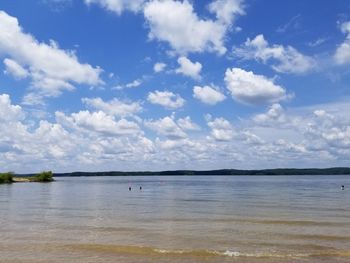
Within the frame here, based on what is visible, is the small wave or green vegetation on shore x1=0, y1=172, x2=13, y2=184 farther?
green vegetation on shore x1=0, y1=172, x2=13, y2=184

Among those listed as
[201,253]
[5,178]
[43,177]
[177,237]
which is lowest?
[201,253]

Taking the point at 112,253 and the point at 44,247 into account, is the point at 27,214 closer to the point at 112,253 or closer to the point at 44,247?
the point at 44,247

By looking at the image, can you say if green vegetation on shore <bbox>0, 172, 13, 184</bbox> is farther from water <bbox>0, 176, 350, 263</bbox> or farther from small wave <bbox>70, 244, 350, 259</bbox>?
small wave <bbox>70, 244, 350, 259</bbox>

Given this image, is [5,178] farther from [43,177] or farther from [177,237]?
[177,237]

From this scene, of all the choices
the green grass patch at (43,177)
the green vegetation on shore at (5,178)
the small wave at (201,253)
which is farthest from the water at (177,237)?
the green grass patch at (43,177)

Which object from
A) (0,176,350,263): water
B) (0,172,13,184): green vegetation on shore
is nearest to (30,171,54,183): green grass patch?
(0,172,13,184): green vegetation on shore

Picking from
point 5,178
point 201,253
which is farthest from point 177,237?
point 5,178

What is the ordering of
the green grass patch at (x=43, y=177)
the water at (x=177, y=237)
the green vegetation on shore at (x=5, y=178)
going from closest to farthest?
the water at (x=177, y=237), the green vegetation on shore at (x=5, y=178), the green grass patch at (x=43, y=177)

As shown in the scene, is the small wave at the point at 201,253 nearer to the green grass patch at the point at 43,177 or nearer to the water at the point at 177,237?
the water at the point at 177,237

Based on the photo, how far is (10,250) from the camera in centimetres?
2538

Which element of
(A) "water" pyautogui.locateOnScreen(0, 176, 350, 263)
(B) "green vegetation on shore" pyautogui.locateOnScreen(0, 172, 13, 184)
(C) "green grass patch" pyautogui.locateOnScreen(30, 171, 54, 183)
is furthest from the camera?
(C) "green grass patch" pyautogui.locateOnScreen(30, 171, 54, 183)

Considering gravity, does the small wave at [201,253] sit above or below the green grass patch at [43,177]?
below

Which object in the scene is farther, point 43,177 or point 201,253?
point 43,177

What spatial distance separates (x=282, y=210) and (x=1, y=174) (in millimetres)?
151084
